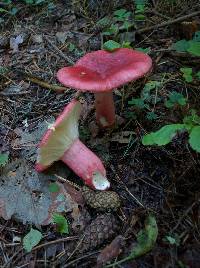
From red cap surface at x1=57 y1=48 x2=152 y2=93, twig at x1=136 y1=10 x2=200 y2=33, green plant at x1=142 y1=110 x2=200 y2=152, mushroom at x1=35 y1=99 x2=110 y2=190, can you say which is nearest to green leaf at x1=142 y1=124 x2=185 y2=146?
green plant at x1=142 y1=110 x2=200 y2=152

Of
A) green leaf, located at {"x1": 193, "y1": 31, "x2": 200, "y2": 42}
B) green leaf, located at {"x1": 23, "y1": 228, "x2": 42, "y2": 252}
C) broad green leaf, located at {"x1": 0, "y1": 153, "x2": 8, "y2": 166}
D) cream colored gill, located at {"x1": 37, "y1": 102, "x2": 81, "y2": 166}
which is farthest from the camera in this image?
green leaf, located at {"x1": 193, "y1": 31, "x2": 200, "y2": 42}

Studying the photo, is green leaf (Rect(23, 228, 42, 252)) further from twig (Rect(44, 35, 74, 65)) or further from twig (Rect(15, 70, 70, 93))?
twig (Rect(44, 35, 74, 65))

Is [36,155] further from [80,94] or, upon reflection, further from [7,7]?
[7,7]

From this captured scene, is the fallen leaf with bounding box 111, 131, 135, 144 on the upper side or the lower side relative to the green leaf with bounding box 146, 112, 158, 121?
lower

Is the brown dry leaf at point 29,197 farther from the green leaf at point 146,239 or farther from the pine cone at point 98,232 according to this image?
the green leaf at point 146,239

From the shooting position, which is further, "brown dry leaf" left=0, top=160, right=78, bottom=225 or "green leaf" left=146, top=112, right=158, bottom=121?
"green leaf" left=146, top=112, right=158, bottom=121

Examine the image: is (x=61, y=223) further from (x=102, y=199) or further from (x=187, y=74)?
(x=187, y=74)

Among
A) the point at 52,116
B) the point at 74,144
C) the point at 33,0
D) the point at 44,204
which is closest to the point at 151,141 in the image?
the point at 74,144

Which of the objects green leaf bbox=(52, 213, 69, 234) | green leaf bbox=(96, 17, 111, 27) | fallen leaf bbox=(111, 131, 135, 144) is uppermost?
green leaf bbox=(96, 17, 111, 27)
